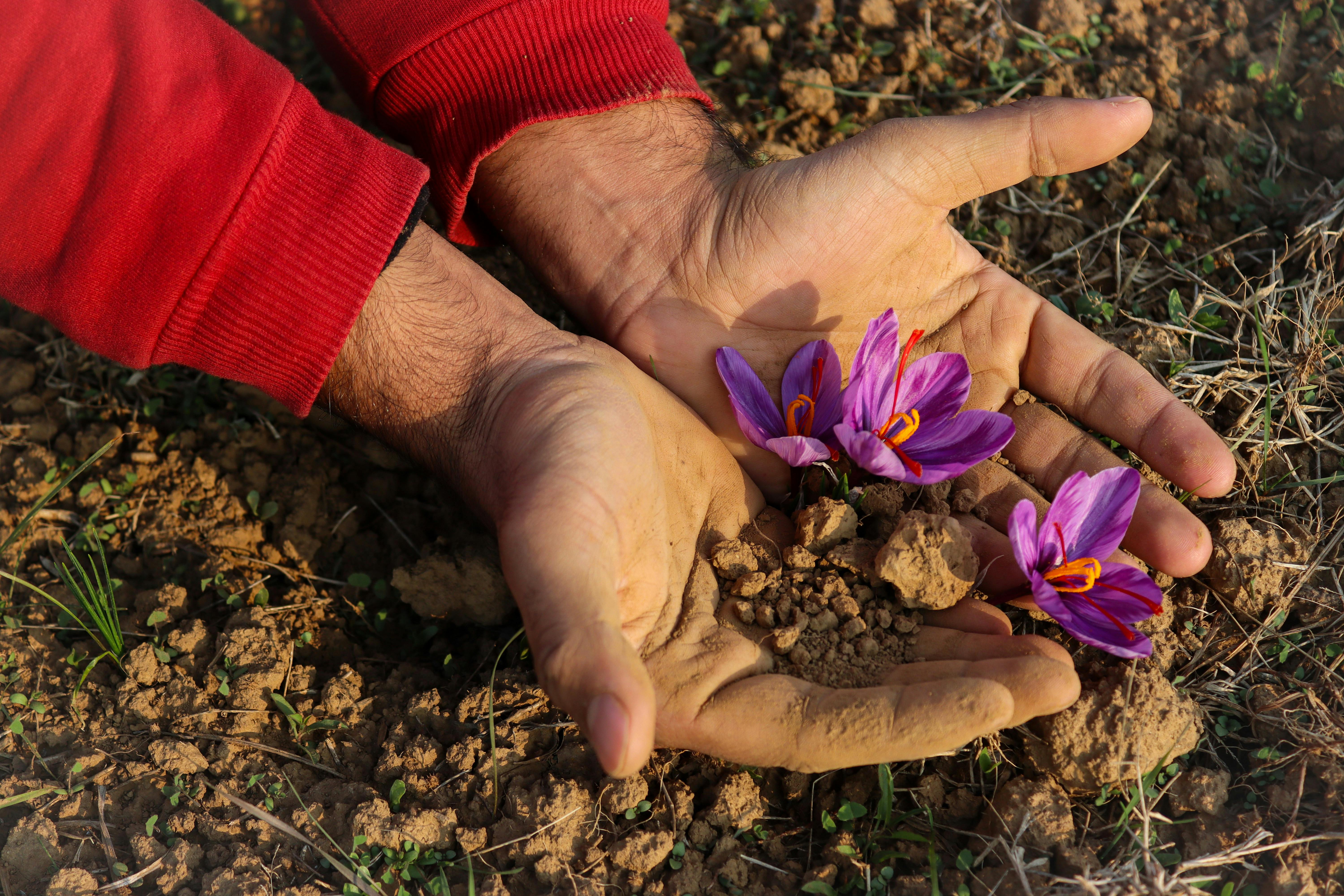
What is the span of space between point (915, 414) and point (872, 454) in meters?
0.25

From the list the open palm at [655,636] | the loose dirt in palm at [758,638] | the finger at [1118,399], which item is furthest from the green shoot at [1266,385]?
the open palm at [655,636]

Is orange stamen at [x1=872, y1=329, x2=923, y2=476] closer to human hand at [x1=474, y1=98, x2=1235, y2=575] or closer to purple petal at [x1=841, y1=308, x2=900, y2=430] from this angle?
purple petal at [x1=841, y1=308, x2=900, y2=430]

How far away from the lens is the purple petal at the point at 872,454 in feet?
7.43

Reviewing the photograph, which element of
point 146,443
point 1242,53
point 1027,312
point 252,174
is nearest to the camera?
point 252,174

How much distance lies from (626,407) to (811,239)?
2.76 feet

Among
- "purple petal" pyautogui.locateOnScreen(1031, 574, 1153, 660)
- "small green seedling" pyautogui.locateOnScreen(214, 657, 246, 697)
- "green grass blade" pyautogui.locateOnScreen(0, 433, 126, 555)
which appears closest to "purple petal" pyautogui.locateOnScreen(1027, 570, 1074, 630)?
"purple petal" pyautogui.locateOnScreen(1031, 574, 1153, 660)

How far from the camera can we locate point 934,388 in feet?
8.29

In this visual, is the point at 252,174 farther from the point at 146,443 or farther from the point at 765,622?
the point at 765,622

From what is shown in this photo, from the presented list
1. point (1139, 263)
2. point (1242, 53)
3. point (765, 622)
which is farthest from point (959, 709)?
point (1242, 53)

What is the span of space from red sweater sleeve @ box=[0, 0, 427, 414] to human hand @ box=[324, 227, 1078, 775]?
0.81ft

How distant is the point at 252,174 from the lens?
2.33 m

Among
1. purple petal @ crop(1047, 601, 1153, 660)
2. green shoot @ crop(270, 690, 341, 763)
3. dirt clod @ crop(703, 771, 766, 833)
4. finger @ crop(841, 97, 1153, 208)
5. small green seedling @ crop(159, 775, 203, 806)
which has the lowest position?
dirt clod @ crop(703, 771, 766, 833)

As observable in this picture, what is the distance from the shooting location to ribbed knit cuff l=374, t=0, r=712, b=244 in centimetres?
287

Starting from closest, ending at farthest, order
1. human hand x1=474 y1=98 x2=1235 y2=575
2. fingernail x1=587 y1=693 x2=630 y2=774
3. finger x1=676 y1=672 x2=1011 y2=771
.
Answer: fingernail x1=587 y1=693 x2=630 y2=774
finger x1=676 y1=672 x2=1011 y2=771
human hand x1=474 y1=98 x2=1235 y2=575
